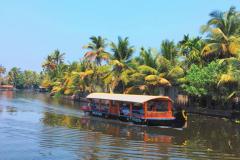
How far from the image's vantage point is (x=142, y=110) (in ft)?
92.5

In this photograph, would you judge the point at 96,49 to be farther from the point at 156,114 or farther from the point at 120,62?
the point at 156,114

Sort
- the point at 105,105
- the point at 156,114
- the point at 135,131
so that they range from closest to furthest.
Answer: the point at 135,131 → the point at 156,114 → the point at 105,105

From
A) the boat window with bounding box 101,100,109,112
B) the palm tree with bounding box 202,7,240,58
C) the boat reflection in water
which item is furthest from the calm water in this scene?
the palm tree with bounding box 202,7,240,58

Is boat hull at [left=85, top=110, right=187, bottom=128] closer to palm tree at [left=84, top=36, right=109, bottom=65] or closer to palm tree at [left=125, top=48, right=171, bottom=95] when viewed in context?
palm tree at [left=125, top=48, right=171, bottom=95]

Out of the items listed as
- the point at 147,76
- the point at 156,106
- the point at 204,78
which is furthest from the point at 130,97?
the point at 147,76

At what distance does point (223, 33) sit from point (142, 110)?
1562cm

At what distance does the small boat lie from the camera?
27.0 meters

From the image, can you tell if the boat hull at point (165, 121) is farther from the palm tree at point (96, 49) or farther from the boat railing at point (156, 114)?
the palm tree at point (96, 49)

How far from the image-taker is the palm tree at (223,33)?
1523 inches

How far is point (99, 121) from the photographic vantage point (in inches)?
1213

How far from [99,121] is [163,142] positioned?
35.8 feet

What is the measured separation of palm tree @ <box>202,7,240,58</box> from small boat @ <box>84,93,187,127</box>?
39.0 feet

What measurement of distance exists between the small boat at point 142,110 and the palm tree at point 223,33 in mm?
11899

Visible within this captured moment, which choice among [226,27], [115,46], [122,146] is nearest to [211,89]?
[226,27]
